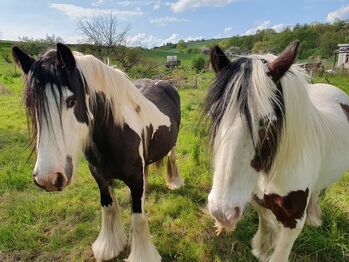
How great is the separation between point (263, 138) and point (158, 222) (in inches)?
91.7

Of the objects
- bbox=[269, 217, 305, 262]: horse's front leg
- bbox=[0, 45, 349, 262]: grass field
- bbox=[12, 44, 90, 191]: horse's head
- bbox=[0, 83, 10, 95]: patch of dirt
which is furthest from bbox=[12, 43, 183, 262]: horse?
bbox=[0, 83, 10, 95]: patch of dirt

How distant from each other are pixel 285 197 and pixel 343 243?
115cm

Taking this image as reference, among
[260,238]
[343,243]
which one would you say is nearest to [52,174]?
[260,238]

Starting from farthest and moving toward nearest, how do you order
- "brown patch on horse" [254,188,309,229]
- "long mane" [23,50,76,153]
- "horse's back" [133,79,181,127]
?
"horse's back" [133,79,181,127] < "brown patch on horse" [254,188,309,229] < "long mane" [23,50,76,153]

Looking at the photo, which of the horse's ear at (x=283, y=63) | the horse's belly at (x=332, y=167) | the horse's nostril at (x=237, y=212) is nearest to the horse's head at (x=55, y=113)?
the horse's nostril at (x=237, y=212)

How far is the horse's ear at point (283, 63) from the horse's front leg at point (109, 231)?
188 centimetres

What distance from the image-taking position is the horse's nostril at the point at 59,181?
189cm

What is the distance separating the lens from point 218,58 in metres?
1.82

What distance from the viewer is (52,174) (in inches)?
73.2

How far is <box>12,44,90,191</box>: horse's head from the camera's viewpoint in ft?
6.17

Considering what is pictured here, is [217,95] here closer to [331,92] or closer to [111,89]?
Answer: [111,89]

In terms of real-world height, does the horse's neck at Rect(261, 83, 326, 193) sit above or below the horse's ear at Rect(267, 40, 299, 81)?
below

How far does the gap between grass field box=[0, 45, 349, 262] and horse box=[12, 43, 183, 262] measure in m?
0.34

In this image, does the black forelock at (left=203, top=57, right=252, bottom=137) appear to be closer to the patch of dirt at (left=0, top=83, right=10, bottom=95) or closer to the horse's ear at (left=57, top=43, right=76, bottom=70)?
the horse's ear at (left=57, top=43, right=76, bottom=70)
